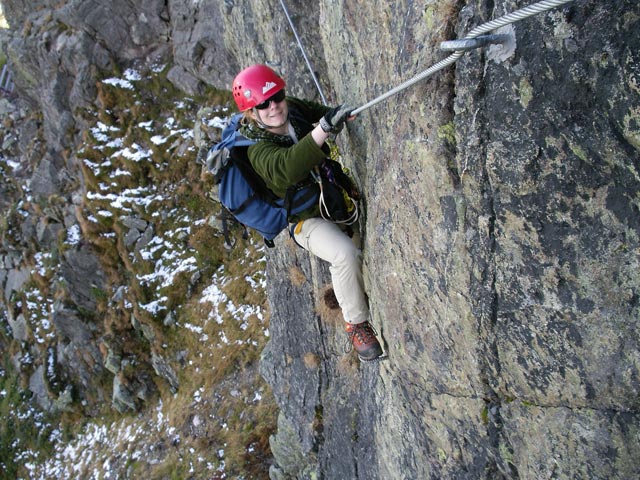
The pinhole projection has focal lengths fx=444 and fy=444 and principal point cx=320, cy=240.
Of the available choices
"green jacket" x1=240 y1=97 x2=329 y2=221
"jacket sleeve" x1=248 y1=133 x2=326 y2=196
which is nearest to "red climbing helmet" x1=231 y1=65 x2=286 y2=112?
"green jacket" x1=240 y1=97 x2=329 y2=221

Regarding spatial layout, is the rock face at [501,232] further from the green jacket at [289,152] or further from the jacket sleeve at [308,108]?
the green jacket at [289,152]

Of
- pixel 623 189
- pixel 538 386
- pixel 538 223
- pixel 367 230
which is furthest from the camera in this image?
pixel 367 230

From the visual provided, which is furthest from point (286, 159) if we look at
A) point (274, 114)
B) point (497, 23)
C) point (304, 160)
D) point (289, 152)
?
point (497, 23)

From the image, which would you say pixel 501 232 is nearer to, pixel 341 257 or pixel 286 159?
pixel 286 159

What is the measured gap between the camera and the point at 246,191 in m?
5.80

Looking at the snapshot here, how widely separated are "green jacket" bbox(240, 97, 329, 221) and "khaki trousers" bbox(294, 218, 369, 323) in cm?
25

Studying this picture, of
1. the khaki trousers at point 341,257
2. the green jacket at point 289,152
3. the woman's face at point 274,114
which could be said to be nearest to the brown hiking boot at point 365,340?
the khaki trousers at point 341,257

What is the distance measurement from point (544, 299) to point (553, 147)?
121 centimetres

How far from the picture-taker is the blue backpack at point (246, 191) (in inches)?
216

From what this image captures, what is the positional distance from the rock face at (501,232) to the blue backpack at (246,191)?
0.95 meters

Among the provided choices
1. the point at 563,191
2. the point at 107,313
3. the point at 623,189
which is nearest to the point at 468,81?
the point at 563,191

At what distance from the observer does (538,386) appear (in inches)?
153

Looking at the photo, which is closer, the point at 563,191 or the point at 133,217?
the point at 563,191

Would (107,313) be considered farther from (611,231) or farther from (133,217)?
(611,231)
